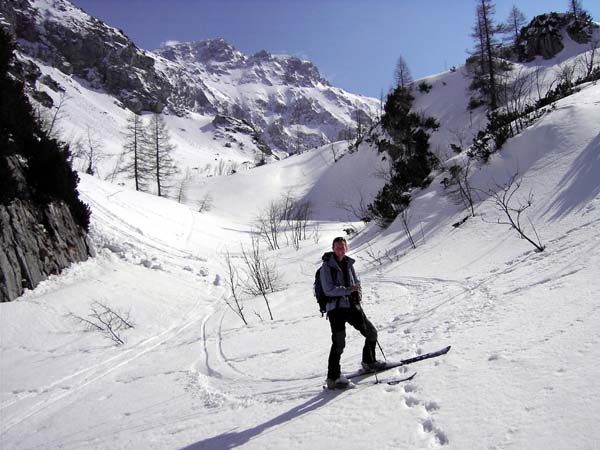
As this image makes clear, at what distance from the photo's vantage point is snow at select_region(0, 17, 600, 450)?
3199 mm

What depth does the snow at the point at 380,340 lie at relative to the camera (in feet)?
10.5

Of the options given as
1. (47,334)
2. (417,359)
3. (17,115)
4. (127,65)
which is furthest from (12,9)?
(417,359)

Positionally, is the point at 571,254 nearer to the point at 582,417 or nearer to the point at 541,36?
the point at 582,417

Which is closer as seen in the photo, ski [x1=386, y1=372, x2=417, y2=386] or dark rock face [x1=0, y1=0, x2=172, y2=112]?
ski [x1=386, y1=372, x2=417, y2=386]

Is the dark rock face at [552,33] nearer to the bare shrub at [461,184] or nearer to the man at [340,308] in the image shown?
the bare shrub at [461,184]

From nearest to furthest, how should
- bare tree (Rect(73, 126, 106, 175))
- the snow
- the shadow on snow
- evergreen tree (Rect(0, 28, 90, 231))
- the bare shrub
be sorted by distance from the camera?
1. the snow
2. the shadow on snow
3. evergreen tree (Rect(0, 28, 90, 231))
4. the bare shrub
5. bare tree (Rect(73, 126, 106, 175))

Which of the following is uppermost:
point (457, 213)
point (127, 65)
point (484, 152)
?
point (127, 65)

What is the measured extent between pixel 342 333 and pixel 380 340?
1643 millimetres

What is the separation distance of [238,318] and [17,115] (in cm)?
1058

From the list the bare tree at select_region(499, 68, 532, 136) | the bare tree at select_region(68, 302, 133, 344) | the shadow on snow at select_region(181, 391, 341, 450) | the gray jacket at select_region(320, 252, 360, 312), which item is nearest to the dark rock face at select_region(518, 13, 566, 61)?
the bare tree at select_region(499, 68, 532, 136)

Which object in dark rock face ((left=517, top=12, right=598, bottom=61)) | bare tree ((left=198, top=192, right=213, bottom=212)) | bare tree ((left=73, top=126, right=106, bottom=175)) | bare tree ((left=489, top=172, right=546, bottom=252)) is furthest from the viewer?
bare tree ((left=73, top=126, right=106, bottom=175))

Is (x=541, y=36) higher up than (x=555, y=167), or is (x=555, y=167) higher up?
(x=541, y=36)

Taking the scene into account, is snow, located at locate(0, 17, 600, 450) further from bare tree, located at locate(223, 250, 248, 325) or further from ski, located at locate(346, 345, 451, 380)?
bare tree, located at locate(223, 250, 248, 325)

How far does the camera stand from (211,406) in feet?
15.5
